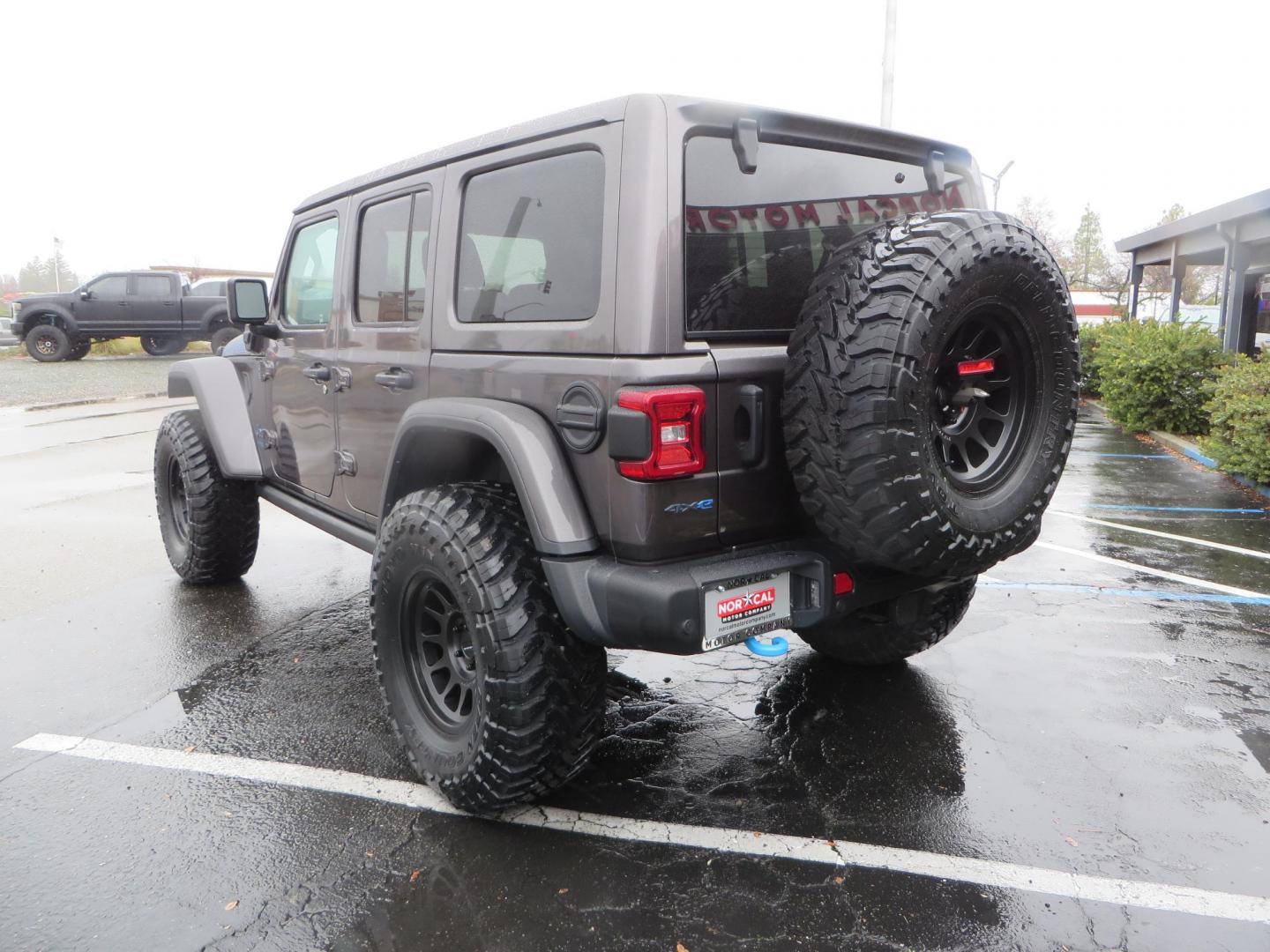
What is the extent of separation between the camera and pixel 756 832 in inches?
111

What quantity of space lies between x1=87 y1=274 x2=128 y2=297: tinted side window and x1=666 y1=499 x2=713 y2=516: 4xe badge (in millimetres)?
23403

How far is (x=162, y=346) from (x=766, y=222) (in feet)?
83.3

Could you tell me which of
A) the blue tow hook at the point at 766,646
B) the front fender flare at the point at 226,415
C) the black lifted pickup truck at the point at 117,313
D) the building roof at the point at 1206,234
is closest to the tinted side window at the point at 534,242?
the blue tow hook at the point at 766,646

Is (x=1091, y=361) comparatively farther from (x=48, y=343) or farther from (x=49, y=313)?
(x=48, y=343)

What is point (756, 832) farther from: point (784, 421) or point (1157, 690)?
point (1157, 690)

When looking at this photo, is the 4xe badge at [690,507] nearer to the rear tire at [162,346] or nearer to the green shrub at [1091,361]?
the green shrub at [1091,361]

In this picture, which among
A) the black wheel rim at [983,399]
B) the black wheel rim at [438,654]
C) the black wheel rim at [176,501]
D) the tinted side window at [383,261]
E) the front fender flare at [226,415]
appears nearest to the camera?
the black wheel rim at [983,399]

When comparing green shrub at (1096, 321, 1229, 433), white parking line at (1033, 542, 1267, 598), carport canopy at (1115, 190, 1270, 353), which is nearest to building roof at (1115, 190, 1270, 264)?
carport canopy at (1115, 190, 1270, 353)

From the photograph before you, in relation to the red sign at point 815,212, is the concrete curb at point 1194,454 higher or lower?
lower

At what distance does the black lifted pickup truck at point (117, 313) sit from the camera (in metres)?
21.9

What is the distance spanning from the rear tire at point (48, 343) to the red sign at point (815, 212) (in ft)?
79.3

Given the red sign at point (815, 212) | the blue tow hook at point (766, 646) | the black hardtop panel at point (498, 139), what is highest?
Result: the black hardtop panel at point (498, 139)

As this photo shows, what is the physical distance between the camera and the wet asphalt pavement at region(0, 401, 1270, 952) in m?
2.42

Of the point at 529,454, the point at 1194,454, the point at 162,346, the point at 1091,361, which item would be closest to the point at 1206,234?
the point at 1091,361
